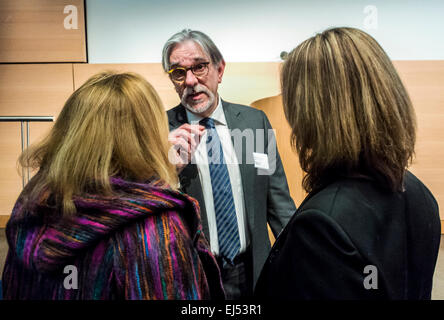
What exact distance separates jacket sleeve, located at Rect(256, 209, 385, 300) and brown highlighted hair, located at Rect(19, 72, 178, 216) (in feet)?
1.10

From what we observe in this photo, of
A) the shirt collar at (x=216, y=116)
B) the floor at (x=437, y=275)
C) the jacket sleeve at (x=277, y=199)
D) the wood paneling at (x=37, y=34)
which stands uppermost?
the wood paneling at (x=37, y=34)

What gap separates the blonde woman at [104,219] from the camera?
0.65m

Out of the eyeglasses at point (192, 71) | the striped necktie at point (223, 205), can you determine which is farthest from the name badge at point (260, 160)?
the eyeglasses at point (192, 71)

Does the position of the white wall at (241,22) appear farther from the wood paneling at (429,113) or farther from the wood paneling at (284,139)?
the wood paneling at (284,139)

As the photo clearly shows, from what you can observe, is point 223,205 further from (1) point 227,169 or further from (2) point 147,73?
(2) point 147,73

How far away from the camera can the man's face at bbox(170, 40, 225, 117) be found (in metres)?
1.45

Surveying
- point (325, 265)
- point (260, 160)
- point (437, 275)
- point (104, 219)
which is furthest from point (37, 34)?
point (437, 275)

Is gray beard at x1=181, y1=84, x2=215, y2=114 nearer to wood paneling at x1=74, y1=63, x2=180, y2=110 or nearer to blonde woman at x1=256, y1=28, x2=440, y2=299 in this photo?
blonde woman at x1=256, y1=28, x2=440, y2=299

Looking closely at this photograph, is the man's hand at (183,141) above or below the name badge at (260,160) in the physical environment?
above

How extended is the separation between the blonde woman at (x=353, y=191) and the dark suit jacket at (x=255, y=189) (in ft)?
2.16

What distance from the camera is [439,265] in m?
2.43

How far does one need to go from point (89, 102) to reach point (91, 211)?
263mm

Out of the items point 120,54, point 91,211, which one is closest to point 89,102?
point 91,211

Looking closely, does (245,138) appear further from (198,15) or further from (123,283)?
(198,15)
